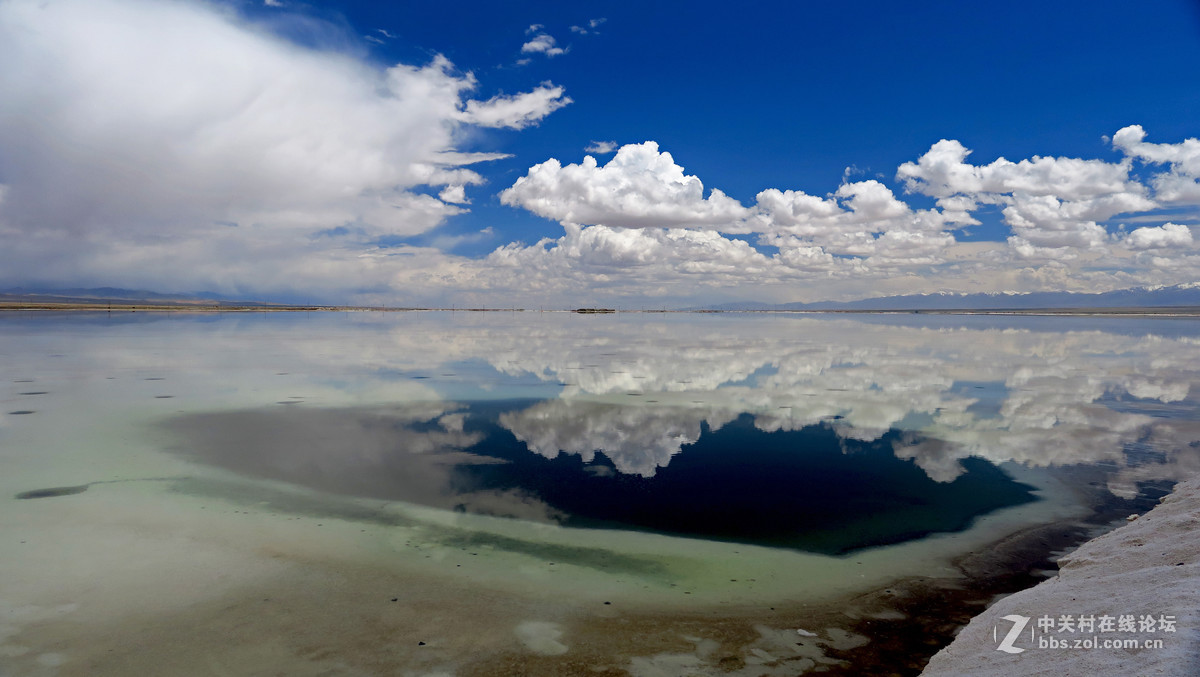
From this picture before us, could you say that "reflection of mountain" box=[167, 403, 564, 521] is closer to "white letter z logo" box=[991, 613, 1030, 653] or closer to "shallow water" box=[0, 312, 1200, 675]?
"shallow water" box=[0, 312, 1200, 675]

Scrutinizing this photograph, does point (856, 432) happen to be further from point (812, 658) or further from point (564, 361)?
point (564, 361)

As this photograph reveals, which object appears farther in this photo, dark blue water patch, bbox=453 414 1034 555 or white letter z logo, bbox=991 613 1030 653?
dark blue water patch, bbox=453 414 1034 555

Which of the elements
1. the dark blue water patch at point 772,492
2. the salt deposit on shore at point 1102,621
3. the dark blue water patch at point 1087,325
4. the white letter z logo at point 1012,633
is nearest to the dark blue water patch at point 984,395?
the dark blue water patch at point 772,492

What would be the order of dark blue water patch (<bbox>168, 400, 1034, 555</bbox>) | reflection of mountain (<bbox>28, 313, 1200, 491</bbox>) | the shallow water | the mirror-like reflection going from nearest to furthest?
1. the shallow water
2. dark blue water patch (<bbox>168, 400, 1034, 555</bbox>)
3. the mirror-like reflection
4. reflection of mountain (<bbox>28, 313, 1200, 491</bbox>)

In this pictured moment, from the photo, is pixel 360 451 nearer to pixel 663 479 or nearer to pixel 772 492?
pixel 663 479

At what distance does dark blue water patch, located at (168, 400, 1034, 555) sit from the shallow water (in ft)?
0.26

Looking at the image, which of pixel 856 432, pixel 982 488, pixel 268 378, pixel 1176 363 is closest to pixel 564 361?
pixel 268 378

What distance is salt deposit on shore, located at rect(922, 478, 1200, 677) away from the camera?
197 inches

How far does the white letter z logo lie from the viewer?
5845mm

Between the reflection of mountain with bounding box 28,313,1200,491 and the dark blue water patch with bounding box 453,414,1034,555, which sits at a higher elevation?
the reflection of mountain with bounding box 28,313,1200,491

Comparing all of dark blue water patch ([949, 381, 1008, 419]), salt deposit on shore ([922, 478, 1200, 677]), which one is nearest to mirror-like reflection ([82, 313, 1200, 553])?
dark blue water patch ([949, 381, 1008, 419])

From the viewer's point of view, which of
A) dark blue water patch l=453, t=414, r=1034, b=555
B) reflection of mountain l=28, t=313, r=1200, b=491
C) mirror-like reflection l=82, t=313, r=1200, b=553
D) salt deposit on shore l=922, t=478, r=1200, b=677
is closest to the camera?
salt deposit on shore l=922, t=478, r=1200, b=677

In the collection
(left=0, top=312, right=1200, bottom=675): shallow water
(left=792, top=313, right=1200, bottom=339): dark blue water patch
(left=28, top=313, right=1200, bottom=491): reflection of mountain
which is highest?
(left=792, top=313, right=1200, bottom=339): dark blue water patch

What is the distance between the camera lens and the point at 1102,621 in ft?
19.1
